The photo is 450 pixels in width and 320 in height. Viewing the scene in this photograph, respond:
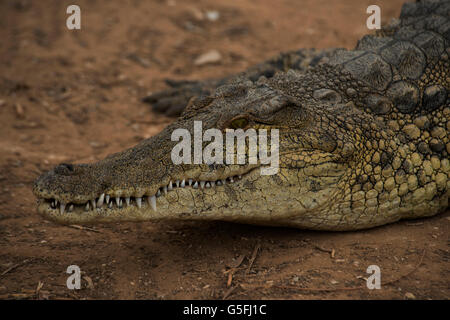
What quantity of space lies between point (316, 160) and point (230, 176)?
632 mm

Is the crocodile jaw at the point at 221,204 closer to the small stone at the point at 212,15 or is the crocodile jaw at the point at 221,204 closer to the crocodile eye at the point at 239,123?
the crocodile eye at the point at 239,123

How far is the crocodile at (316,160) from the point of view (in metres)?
3.07

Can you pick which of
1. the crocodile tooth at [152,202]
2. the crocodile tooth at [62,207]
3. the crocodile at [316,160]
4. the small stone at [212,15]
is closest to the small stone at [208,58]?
the small stone at [212,15]

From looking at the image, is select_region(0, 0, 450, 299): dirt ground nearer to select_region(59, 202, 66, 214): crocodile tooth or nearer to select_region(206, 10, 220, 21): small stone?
select_region(206, 10, 220, 21): small stone

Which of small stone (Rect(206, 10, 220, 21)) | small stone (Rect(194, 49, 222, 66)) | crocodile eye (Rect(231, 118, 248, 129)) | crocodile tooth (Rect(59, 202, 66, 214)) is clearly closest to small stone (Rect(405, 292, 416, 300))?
crocodile eye (Rect(231, 118, 248, 129))

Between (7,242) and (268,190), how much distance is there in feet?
6.94

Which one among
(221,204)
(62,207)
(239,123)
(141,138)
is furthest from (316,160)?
(141,138)

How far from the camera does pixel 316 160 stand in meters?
3.35

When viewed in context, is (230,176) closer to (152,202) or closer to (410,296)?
(152,202)

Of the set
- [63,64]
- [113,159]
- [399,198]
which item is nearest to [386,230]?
[399,198]

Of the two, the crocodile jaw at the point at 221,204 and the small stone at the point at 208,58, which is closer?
the crocodile jaw at the point at 221,204

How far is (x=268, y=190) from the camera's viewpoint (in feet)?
10.7

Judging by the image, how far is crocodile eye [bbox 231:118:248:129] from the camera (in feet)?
10.9

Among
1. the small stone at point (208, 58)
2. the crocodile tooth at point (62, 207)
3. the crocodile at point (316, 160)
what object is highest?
the small stone at point (208, 58)
